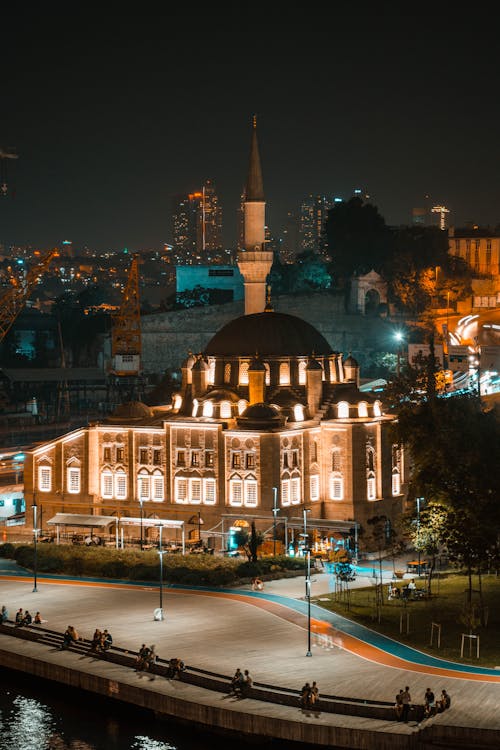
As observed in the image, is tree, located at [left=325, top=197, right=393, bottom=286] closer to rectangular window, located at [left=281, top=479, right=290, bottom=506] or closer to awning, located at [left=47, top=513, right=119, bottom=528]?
rectangular window, located at [left=281, top=479, right=290, bottom=506]

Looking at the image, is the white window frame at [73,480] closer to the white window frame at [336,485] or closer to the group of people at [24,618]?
the white window frame at [336,485]

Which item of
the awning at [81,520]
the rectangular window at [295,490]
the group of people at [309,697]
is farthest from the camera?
the rectangular window at [295,490]

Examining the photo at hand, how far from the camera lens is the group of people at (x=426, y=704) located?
4466 centimetres

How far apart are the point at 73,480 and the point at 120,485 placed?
2.99 meters

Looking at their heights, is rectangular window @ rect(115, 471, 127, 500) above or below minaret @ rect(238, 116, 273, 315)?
below

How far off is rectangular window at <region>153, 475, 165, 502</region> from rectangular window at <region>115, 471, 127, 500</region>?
2.11 m

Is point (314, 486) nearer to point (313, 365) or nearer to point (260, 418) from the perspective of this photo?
point (260, 418)

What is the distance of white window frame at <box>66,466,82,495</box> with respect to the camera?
87438mm

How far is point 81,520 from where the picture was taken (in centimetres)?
8112

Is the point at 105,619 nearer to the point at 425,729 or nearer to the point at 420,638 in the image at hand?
the point at 420,638

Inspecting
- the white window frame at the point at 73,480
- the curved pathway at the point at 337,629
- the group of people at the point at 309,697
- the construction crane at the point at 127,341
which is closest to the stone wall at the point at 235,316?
the construction crane at the point at 127,341

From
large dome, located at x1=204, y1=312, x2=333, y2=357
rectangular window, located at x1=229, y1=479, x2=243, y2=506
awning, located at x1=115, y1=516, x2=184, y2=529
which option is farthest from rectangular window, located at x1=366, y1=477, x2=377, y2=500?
awning, located at x1=115, y1=516, x2=184, y2=529

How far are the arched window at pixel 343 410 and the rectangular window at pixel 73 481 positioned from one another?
16.3m

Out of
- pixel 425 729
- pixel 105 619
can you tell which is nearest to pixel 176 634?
pixel 105 619
